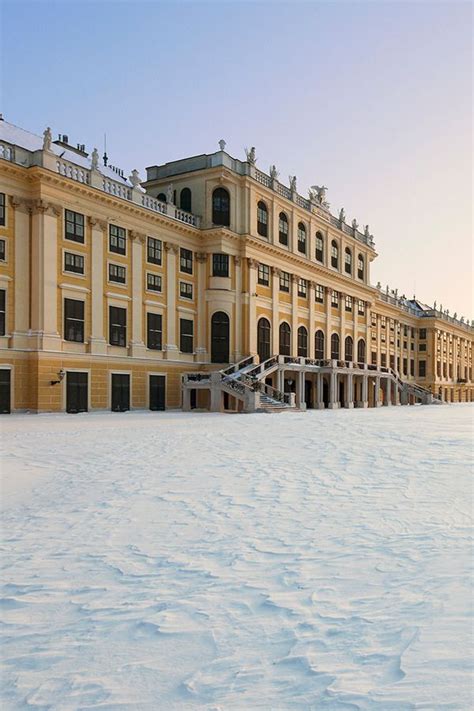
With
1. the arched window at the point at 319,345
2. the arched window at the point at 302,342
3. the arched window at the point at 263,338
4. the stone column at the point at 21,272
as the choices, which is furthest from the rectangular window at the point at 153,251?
the arched window at the point at 319,345

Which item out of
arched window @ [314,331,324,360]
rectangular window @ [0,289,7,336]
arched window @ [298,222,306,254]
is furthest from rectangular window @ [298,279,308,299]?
rectangular window @ [0,289,7,336]

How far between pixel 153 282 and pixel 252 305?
8998mm

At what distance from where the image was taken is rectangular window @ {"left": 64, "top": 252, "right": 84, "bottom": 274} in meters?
31.5

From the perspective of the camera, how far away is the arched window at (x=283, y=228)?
157ft

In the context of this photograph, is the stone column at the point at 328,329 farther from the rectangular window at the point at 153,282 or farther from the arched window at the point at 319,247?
the rectangular window at the point at 153,282

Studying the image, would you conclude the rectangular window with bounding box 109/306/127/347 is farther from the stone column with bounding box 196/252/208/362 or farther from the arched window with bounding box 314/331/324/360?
the arched window with bounding box 314/331/324/360

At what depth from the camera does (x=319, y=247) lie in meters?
54.1

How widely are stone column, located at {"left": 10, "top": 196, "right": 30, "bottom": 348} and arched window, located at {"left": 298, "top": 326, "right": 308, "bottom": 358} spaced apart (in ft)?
87.3

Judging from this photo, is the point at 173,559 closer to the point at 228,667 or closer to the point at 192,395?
the point at 228,667

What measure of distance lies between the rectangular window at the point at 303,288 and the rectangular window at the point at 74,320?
23473mm

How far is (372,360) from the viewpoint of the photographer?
68000 mm

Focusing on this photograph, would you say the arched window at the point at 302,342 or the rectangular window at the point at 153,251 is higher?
the rectangular window at the point at 153,251

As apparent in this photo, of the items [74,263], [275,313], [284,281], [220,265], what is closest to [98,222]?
[74,263]

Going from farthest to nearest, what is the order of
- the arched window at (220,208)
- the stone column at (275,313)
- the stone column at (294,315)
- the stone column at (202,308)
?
1. the stone column at (294,315)
2. the stone column at (275,313)
3. the arched window at (220,208)
4. the stone column at (202,308)
